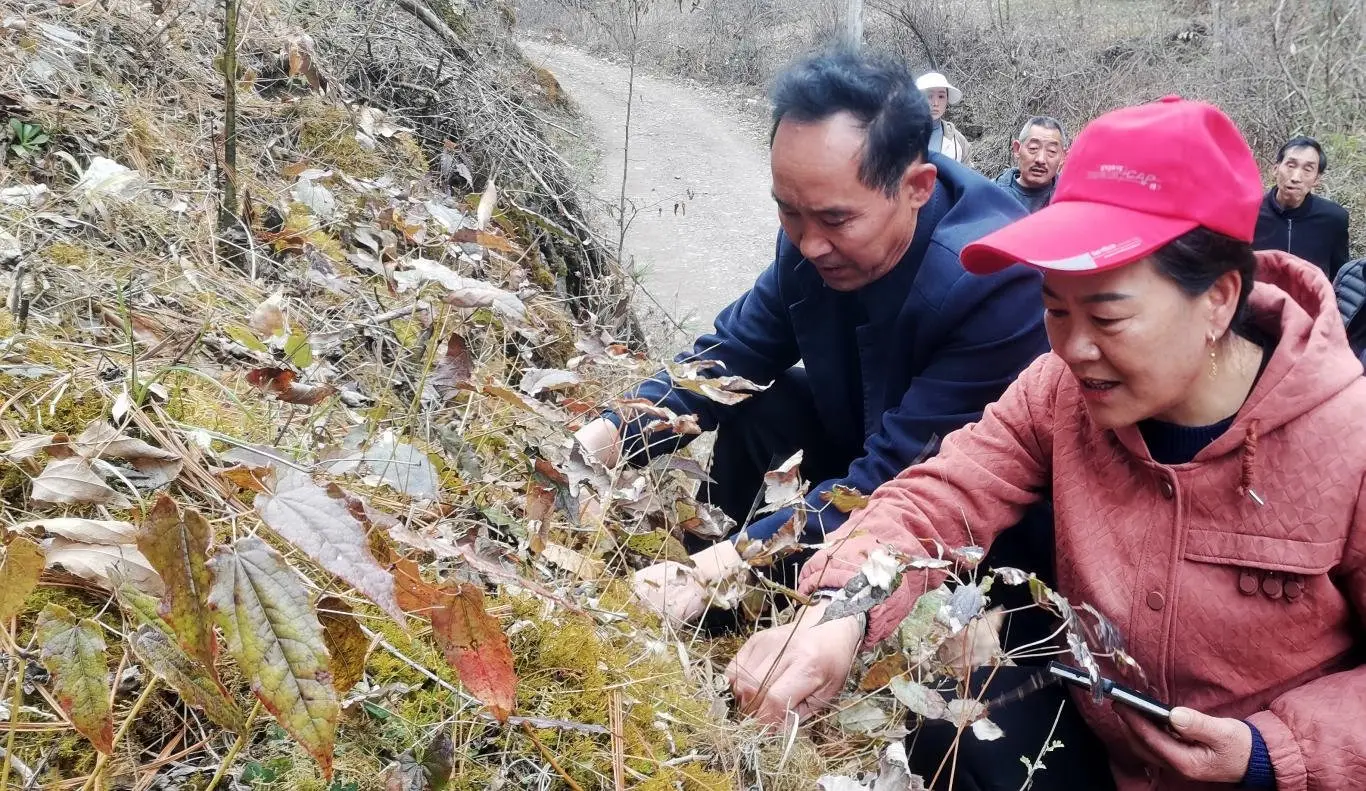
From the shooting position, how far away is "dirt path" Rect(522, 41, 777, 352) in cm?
861

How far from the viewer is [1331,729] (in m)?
1.41

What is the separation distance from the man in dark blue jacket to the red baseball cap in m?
0.69

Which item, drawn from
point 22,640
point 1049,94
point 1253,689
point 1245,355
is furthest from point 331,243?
point 1049,94

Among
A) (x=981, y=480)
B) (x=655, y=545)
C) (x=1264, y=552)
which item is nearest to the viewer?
(x=1264, y=552)

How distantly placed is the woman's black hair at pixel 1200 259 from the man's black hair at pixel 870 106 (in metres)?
0.88

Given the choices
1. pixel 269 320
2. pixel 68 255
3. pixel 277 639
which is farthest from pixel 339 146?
pixel 277 639

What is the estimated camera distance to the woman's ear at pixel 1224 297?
145 cm

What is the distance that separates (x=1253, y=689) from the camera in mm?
1531

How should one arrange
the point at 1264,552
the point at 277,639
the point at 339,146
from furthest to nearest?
the point at 339,146, the point at 1264,552, the point at 277,639

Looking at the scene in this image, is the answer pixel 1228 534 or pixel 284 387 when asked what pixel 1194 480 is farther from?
pixel 284 387

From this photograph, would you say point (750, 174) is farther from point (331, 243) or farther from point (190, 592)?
point (190, 592)

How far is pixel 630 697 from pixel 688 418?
2.52ft

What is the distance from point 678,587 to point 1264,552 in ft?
3.32

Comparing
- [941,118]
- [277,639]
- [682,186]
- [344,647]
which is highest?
[277,639]
